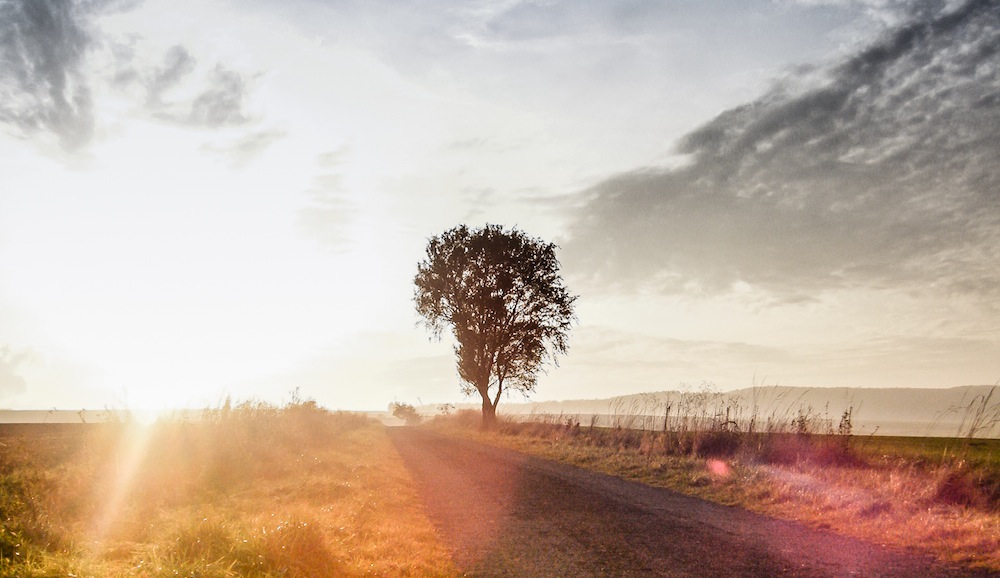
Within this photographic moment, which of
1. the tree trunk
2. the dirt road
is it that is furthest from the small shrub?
the dirt road

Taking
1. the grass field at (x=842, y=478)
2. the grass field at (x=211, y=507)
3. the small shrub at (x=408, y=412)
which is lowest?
the small shrub at (x=408, y=412)

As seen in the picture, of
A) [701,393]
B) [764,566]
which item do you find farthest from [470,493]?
[701,393]

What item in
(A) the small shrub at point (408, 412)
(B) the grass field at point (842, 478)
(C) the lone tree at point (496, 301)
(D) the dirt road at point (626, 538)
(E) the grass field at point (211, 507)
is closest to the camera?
(E) the grass field at point (211, 507)

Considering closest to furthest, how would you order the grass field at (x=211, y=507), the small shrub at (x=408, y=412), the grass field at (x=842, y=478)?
the grass field at (x=211, y=507) → the grass field at (x=842, y=478) → the small shrub at (x=408, y=412)

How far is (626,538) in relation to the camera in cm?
812

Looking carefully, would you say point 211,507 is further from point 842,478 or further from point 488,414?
point 488,414

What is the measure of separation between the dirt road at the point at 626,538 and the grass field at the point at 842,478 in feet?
2.77

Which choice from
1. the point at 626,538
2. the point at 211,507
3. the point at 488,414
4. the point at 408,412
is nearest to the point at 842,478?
the point at 626,538

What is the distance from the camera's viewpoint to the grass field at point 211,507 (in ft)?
19.9

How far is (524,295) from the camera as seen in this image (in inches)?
1577

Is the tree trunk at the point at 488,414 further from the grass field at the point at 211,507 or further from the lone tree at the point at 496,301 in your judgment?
the grass field at the point at 211,507

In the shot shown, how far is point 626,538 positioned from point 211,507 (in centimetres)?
720

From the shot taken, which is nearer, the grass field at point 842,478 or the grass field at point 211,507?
the grass field at point 211,507

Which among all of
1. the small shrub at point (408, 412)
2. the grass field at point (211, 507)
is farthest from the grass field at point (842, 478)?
the small shrub at point (408, 412)
